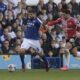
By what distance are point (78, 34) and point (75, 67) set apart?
4.67 ft

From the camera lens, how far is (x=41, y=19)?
616 inches

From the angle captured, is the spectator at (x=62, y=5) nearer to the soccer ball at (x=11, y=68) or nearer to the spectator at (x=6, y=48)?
the spectator at (x=6, y=48)

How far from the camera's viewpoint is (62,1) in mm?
16250

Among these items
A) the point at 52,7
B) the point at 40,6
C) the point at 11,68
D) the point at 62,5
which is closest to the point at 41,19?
the point at 40,6

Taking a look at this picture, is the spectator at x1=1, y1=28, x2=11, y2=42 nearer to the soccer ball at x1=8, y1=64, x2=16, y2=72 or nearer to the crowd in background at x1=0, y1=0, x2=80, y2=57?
the crowd in background at x1=0, y1=0, x2=80, y2=57

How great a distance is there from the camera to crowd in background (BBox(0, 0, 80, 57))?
1479 centimetres

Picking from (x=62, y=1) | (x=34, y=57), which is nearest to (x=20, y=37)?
(x=34, y=57)

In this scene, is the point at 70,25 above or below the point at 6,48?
above

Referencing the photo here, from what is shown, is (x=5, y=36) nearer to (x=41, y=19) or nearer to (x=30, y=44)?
(x=41, y=19)

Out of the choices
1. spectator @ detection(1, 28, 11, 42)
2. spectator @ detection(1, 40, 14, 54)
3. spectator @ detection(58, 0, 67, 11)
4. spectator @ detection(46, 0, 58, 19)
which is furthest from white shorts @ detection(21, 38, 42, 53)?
spectator @ detection(58, 0, 67, 11)

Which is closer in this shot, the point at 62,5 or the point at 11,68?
the point at 11,68

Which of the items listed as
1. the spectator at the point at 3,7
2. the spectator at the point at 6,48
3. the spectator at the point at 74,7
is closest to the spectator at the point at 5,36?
the spectator at the point at 6,48

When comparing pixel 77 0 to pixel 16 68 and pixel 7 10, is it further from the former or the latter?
pixel 16 68

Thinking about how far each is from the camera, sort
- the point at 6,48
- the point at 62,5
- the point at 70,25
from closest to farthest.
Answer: the point at 6,48 < the point at 70,25 < the point at 62,5
